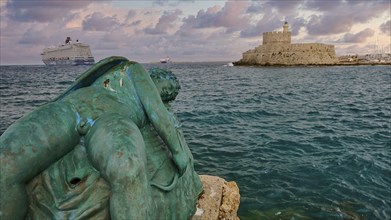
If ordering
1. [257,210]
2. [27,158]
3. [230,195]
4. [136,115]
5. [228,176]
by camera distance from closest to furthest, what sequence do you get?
1. [27,158]
2. [136,115]
3. [230,195]
4. [257,210]
5. [228,176]

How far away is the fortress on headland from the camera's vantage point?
9125 cm

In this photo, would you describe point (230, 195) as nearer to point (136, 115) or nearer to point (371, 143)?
point (136, 115)

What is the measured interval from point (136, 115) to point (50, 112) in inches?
21.3

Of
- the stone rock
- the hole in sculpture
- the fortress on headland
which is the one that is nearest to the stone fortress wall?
the fortress on headland

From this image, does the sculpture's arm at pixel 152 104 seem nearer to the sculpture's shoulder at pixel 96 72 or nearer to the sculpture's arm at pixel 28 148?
the sculpture's shoulder at pixel 96 72

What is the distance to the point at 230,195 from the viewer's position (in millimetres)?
3525

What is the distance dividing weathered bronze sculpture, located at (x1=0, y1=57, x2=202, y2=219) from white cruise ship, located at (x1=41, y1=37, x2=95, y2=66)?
122032mm

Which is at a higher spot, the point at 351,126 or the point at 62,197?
the point at 62,197

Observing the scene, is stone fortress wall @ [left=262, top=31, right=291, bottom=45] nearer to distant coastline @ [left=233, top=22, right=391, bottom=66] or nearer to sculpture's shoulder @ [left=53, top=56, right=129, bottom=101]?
distant coastline @ [left=233, top=22, right=391, bottom=66]

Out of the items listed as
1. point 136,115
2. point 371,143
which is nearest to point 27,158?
point 136,115

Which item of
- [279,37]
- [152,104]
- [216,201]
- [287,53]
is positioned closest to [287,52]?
[287,53]

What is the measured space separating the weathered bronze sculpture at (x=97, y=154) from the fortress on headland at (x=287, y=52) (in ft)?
301

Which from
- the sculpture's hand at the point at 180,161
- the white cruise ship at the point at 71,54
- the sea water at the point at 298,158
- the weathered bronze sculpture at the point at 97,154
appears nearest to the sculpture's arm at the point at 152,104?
the weathered bronze sculpture at the point at 97,154

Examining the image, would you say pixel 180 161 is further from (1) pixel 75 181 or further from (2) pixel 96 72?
(2) pixel 96 72
